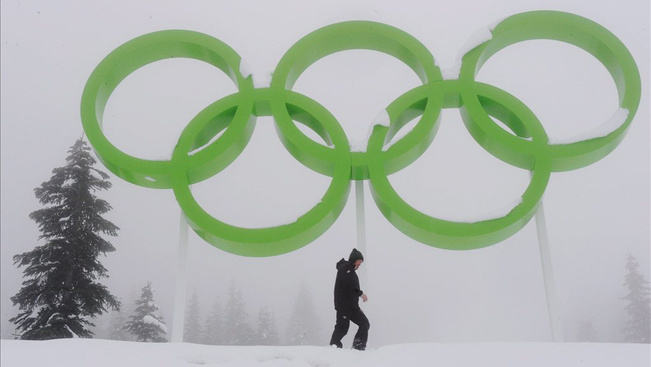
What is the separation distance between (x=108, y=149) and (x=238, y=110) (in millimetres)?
1895

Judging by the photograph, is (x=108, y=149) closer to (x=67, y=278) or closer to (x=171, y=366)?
(x=171, y=366)

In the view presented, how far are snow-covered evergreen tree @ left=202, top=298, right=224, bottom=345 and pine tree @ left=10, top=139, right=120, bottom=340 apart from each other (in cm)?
2074

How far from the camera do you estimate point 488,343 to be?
5.77 m

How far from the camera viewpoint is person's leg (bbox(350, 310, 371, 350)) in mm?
6340

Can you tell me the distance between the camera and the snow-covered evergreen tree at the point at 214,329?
34.4 metres

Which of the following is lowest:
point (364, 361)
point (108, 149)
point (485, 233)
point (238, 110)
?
point (364, 361)

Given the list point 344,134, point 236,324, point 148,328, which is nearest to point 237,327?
point 236,324

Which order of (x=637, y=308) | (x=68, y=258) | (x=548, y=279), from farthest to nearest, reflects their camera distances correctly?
(x=637, y=308), (x=68, y=258), (x=548, y=279)

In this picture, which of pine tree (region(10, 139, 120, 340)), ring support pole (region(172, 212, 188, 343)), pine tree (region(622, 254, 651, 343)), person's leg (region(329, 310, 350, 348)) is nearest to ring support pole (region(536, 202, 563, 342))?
person's leg (region(329, 310, 350, 348))

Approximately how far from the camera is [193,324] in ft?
117

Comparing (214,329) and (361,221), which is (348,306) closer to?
(361,221)

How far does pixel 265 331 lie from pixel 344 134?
84.8ft

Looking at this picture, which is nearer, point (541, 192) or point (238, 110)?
point (541, 192)

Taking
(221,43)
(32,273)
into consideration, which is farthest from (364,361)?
(32,273)
